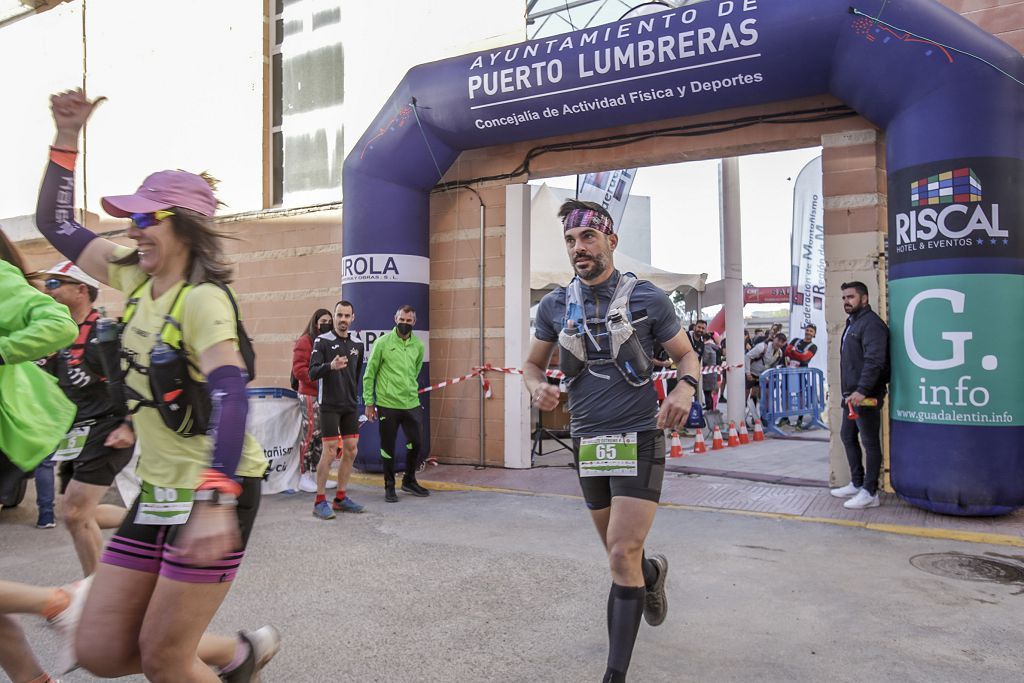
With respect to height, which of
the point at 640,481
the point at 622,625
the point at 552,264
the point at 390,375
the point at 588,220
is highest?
the point at 552,264

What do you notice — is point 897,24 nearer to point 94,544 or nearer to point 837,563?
point 837,563

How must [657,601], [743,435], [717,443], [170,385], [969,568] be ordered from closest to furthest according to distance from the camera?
[170,385], [657,601], [969,568], [717,443], [743,435]

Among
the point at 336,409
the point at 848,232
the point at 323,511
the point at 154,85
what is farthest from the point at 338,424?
the point at 154,85

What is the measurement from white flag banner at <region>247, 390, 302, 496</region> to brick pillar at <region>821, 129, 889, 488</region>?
18.9ft

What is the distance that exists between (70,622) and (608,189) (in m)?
11.5

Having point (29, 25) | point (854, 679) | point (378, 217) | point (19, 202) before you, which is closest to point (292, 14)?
point (378, 217)

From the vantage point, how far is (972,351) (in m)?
6.04

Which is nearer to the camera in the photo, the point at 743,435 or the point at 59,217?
the point at 59,217

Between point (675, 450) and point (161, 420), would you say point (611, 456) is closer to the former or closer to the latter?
point (161, 420)

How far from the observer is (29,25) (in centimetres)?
1534

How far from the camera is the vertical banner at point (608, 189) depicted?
1259 centimetres

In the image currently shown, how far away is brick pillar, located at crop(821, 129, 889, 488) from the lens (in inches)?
A: 291

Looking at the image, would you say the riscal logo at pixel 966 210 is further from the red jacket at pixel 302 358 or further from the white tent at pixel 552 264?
the white tent at pixel 552 264

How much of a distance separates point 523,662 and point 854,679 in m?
1.49
